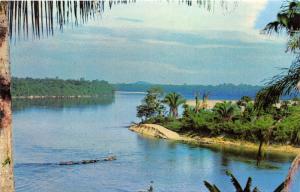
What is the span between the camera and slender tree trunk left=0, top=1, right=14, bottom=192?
153 inches

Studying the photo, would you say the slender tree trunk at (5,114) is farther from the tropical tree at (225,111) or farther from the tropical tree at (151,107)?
the tropical tree at (151,107)

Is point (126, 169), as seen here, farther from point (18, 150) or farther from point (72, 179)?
point (18, 150)

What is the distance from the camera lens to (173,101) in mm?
111188

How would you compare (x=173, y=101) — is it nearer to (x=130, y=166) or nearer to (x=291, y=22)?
(x=130, y=166)

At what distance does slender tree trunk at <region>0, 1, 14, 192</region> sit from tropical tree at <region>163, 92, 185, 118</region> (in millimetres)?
106229

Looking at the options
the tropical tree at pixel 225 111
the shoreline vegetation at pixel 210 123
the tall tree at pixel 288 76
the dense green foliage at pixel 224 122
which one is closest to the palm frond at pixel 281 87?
the tall tree at pixel 288 76

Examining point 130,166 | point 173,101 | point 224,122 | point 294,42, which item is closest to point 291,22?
point 294,42

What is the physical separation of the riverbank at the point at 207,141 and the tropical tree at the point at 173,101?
301 inches

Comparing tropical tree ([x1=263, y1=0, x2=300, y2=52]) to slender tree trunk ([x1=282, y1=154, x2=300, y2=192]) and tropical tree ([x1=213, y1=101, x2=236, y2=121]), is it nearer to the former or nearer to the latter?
slender tree trunk ([x1=282, y1=154, x2=300, y2=192])

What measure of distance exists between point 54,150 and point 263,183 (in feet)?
112

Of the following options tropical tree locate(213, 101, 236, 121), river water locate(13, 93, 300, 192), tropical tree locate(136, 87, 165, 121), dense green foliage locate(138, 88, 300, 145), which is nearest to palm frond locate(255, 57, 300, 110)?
river water locate(13, 93, 300, 192)

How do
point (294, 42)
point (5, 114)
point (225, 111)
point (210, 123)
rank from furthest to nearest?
point (225, 111)
point (210, 123)
point (294, 42)
point (5, 114)

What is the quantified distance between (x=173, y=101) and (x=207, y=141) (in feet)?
80.1

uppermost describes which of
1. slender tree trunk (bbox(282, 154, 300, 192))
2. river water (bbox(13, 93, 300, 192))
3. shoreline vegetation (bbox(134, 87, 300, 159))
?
slender tree trunk (bbox(282, 154, 300, 192))
